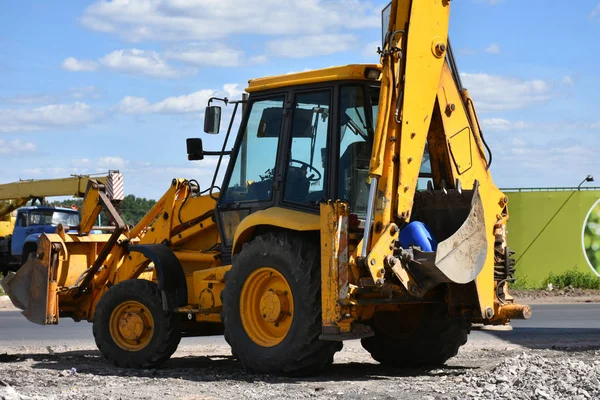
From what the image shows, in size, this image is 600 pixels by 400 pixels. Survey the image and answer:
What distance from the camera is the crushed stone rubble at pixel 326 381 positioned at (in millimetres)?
7672

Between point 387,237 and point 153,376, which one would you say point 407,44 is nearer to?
point 387,237

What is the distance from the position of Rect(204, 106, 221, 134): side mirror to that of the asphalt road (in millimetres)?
4918

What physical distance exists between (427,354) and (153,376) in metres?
2.89

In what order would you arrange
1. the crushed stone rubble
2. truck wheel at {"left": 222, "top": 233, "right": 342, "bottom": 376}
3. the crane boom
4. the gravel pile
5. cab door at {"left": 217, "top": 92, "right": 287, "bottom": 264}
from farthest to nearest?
the crane boom
cab door at {"left": 217, "top": 92, "right": 287, "bottom": 264}
truck wheel at {"left": 222, "top": 233, "right": 342, "bottom": 376}
the crushed stone rubble
the gravel pile

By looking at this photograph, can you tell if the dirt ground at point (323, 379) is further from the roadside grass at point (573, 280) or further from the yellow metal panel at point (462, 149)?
the roadside grass at point (573, 280)

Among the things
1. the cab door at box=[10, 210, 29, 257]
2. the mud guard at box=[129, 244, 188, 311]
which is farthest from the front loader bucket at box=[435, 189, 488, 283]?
the cab door at box=[10, 210, 29, 257]

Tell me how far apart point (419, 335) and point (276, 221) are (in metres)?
2.20

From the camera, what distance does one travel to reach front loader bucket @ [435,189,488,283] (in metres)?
8.34

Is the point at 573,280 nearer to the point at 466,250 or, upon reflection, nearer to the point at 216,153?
the point at 216,153

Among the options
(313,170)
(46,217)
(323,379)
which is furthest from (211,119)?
(46,217)

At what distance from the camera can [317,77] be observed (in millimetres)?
9547

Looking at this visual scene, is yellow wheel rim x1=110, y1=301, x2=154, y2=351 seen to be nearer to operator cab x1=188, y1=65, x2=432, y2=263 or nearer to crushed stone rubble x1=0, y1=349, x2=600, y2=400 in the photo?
crushed stone rubble x1=0, y1=349, x2=600, y2=400

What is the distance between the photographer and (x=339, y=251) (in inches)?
335

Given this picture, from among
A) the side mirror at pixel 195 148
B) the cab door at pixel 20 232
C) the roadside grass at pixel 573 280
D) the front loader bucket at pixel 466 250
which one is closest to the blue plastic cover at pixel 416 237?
the front loader bucket at pixel 466 250
